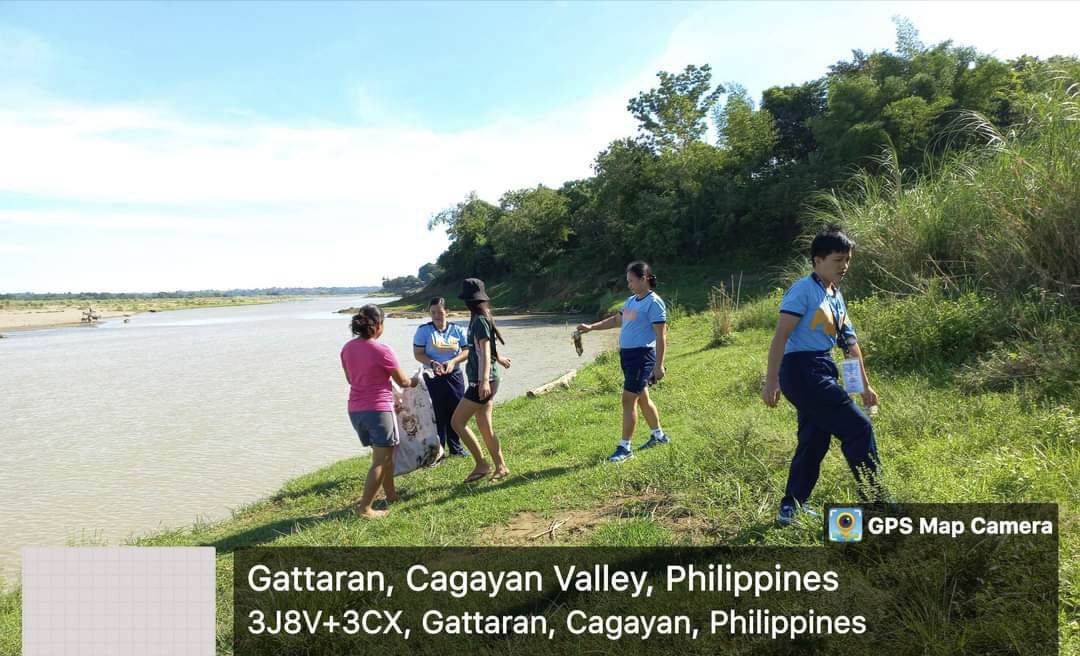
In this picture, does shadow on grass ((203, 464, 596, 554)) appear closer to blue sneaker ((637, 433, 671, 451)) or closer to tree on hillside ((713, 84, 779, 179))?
blue sneaker ((637, 433, 671, 451))

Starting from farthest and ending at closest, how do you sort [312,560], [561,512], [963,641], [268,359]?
[268,359] < [561,512] < [312,560] < [963,641]

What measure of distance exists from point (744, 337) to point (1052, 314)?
25.4ft

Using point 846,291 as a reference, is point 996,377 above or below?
below

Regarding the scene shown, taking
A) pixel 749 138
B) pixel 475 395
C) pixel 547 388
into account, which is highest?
pixel 749 138

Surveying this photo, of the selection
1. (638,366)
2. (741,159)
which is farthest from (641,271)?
(741,159)

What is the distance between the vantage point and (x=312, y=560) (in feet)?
14.5

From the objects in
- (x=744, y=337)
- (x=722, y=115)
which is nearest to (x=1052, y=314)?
(x=744, y=337)

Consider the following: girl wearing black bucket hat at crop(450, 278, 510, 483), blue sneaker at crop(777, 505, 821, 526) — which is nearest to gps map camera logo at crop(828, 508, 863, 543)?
blue sneaker at crop(777, 505, 821, 526)

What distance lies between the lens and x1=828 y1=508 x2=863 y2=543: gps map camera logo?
339 cm

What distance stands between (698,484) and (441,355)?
11.8 ft

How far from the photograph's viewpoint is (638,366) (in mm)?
6160

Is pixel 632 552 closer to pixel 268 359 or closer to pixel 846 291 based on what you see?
pixel 846 291

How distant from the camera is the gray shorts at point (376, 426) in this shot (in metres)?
5.35

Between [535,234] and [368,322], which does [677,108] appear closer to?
[535,234]
